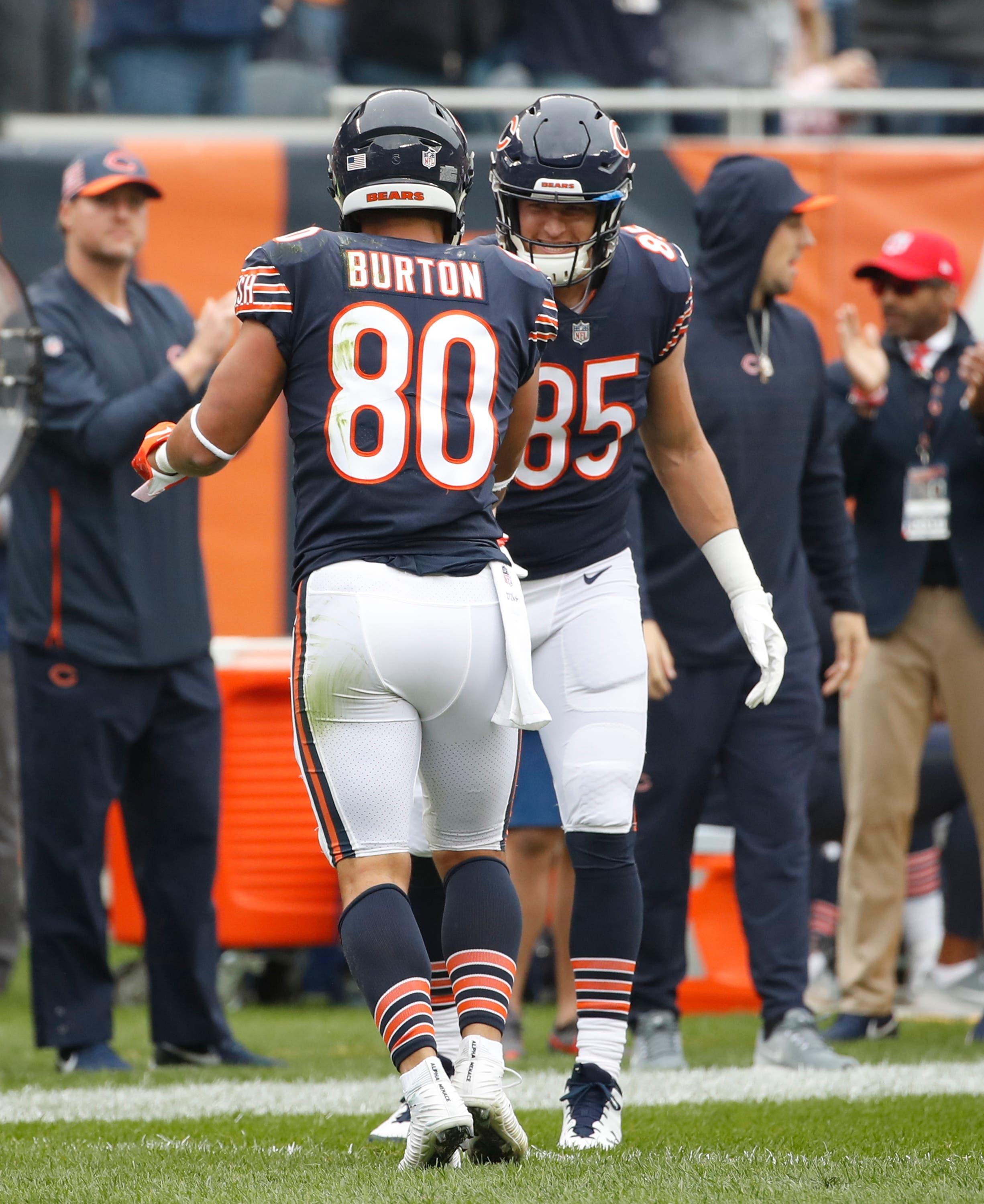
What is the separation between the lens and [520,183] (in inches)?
148

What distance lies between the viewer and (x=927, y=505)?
548 cm

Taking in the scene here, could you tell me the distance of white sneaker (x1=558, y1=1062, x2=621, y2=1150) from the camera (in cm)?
345

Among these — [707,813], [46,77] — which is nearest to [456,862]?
[707,813]

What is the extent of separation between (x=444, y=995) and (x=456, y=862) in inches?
19.6

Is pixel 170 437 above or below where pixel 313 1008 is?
above

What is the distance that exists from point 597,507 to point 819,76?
5581mm

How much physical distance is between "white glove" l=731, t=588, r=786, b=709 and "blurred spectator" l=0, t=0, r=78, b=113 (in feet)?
17.6

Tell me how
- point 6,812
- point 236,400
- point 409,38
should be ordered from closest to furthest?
point 236,400 → point 6,812 → point 409,38

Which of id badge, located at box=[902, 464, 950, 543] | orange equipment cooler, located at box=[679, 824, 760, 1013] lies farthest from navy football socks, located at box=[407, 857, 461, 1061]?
orange equipment cooler, located at box=[679, 824, 760, 1013]

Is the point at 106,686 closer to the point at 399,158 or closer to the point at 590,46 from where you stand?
the point at 399,158

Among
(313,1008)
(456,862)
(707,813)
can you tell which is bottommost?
(313,1008)

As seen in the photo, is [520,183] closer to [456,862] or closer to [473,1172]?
[456,862]

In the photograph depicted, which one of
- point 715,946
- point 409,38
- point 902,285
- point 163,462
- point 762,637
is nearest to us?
point 163,462

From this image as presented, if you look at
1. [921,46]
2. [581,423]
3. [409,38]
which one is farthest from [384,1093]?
[921,46]
